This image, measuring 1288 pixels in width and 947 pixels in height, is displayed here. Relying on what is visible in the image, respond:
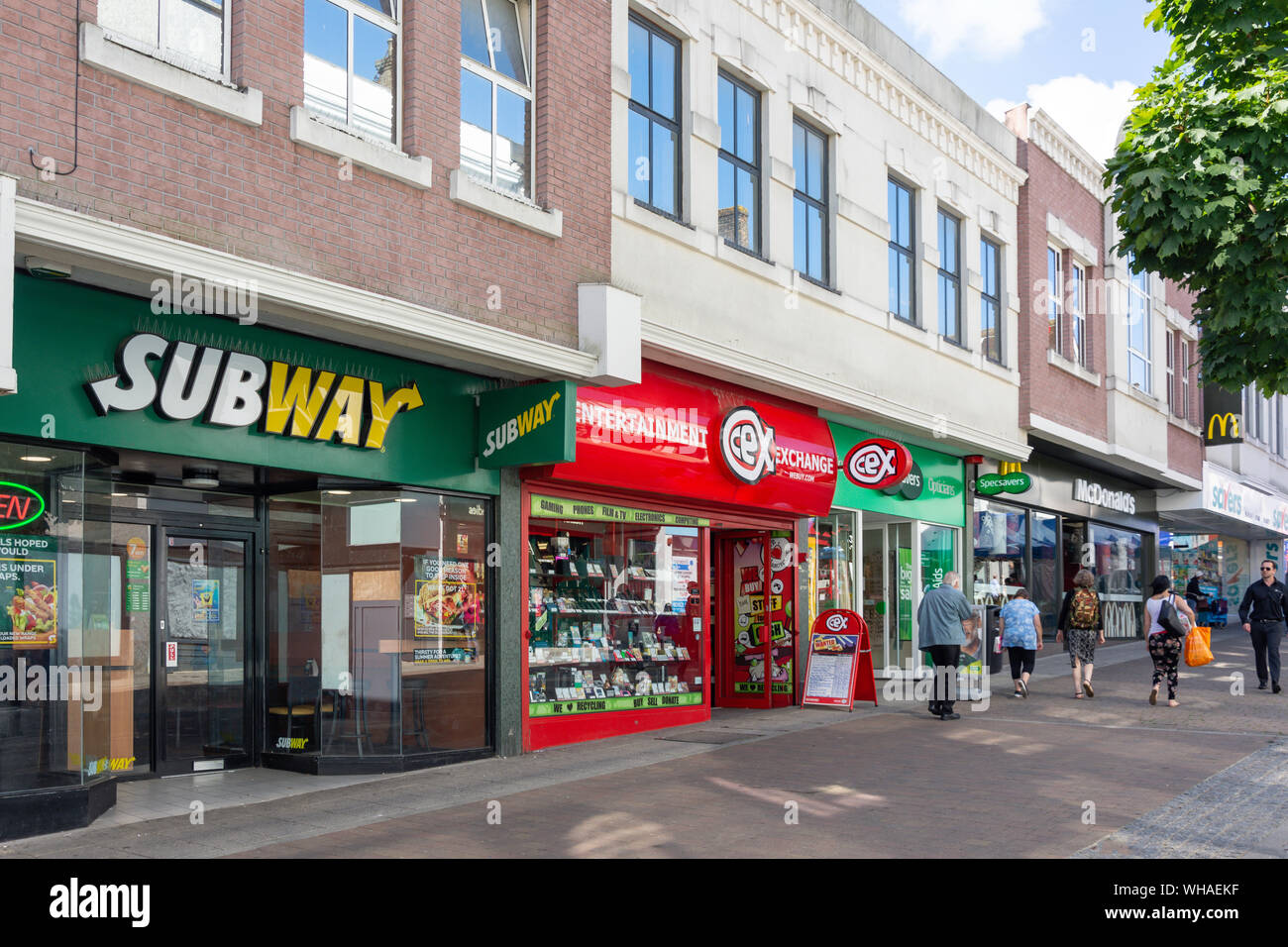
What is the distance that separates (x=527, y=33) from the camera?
Result: 37.9 feet

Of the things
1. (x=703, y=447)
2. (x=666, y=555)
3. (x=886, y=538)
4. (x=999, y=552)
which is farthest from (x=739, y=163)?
(x=999, y=552)

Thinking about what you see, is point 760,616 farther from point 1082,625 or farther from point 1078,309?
point 1078,309

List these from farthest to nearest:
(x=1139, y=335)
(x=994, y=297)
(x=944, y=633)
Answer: (x=1139, y=335), (x=994, y=297), (x=944, y=633)

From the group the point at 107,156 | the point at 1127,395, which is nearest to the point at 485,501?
the point at 107,156

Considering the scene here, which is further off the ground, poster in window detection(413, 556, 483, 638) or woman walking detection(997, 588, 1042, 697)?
poster in window detection(413, 556, 483, 638)

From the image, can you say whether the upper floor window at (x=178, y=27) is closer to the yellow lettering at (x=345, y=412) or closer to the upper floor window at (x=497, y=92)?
the upper floor window at (x=497, y=92)

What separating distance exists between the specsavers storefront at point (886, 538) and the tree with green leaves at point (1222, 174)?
4.51 m

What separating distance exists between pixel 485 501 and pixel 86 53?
5.40 m

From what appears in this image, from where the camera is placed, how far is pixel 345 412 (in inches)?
407

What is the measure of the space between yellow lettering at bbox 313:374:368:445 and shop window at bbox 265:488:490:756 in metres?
0.72

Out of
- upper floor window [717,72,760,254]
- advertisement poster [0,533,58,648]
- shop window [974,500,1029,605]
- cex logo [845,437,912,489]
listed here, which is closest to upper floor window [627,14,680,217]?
upper floor window [717,72,760,254]

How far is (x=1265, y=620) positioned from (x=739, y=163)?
31.7 feet

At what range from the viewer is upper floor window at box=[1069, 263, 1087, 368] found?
2275 centimetres

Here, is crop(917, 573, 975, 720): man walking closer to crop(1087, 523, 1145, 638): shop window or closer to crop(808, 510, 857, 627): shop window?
crop(808, 510, 857, 627): shop window
